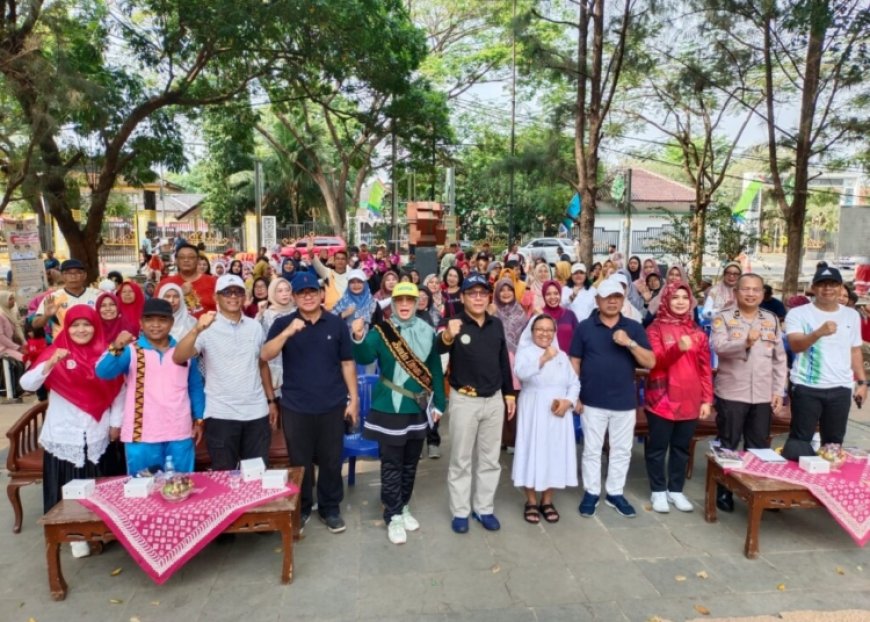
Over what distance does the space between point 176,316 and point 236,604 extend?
2390 millimetres

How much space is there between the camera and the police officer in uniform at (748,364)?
422 centimetres

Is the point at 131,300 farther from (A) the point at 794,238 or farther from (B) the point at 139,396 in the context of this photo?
(A) the point at 794,238

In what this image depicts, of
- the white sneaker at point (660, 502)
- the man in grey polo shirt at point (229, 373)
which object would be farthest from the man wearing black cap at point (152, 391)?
the white sneaker at point (660, 502)

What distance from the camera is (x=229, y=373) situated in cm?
384

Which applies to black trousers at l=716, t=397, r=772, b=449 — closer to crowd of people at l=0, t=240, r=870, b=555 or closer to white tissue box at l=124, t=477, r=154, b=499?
crowd of people at l=0, t=240, r=870, b=555

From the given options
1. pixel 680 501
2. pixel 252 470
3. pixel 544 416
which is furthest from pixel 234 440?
pixel 680 501

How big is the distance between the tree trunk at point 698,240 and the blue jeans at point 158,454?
10477 mm

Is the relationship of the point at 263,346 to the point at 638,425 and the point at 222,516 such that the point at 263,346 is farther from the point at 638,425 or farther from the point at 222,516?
the point at 638,425

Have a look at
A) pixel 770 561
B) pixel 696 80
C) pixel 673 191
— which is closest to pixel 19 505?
pixel 770 561

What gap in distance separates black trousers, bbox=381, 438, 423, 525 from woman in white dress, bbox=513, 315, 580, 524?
2.46 feet

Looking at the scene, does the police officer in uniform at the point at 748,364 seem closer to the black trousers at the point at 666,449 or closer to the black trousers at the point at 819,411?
the black trousers at the point at 819,411

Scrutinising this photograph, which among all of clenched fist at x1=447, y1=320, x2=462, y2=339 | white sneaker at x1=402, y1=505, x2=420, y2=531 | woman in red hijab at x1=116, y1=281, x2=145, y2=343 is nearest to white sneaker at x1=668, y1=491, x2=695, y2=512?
white sneaker at x1=402, y1=505, x2=420, y2=531

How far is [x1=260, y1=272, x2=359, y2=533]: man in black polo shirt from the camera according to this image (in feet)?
12.7

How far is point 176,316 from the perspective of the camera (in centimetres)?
→ 490
